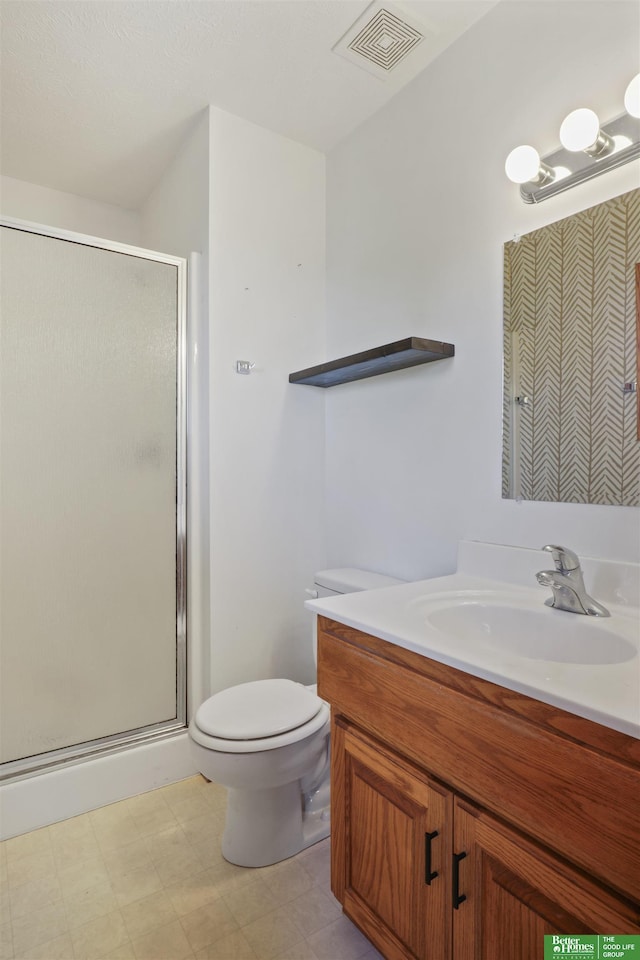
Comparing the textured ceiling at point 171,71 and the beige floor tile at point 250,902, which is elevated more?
the textured ceiling at point 171,71

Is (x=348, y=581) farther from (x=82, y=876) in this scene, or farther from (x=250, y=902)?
(x=82, y=876)

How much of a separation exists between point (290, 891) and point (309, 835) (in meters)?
0.19

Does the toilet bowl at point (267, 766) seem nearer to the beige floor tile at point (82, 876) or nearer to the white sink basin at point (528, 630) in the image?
the beige floor tile at point (82, 876)

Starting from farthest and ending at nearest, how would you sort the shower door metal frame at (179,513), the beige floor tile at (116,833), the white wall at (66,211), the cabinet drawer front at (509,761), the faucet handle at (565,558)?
the white wall at (66,211) < the shower door metal frame at (179,513) < the beige floor tile at (116,833) < the faucet handle at (565,558) < the cabinet drawer front at (509,761)

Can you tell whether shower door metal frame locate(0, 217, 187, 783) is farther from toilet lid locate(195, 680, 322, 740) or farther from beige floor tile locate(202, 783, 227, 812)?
toilet lid locate(195, 680, 322, 740)

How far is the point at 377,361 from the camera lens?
69.2 inches

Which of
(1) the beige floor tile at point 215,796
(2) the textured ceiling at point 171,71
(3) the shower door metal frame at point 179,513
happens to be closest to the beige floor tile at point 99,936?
(1) the beige floor tile at point 215,796

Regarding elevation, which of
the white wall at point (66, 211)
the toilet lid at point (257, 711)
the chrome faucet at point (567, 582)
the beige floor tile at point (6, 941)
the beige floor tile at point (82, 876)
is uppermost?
the white wall at point (66, 211)

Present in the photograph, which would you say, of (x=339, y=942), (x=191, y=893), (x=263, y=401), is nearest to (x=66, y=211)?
(x=263, y=401)

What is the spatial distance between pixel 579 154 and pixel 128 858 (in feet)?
7.39

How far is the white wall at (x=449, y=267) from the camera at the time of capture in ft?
4.27

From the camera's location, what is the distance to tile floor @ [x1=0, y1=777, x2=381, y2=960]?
3.98 feet

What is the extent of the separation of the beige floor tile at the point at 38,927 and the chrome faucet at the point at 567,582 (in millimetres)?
1426

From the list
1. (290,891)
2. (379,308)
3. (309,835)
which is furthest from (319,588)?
(379,308)
